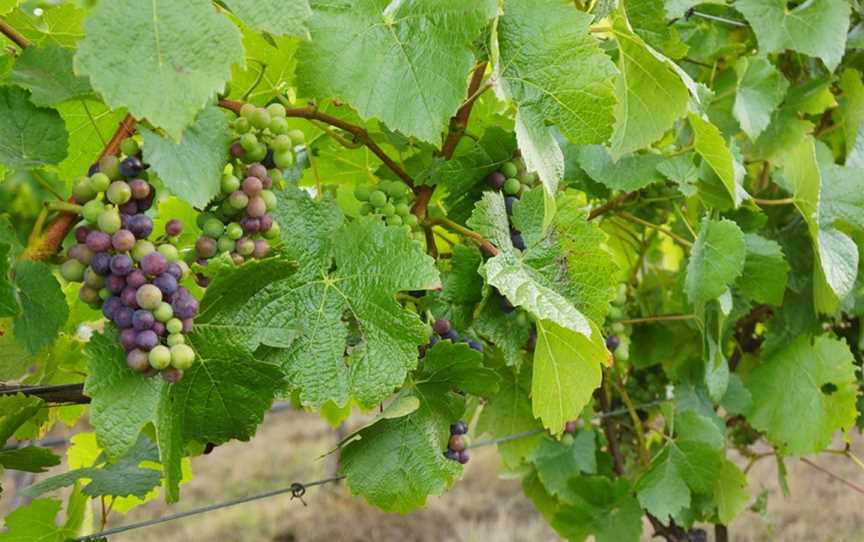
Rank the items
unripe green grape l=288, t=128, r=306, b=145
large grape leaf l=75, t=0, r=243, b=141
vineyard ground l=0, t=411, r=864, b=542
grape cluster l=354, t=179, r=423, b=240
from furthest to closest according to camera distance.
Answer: vineyard ground l=0, t=411, r=864, b=542, grape cluster l=354, t=179, r=423, b=240, unripe green grape l=288, t=128, r=306, b=145, large grape leaf l=75, t=0, r=243, b=141

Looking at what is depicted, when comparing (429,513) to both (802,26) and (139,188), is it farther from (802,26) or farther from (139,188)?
(139,188)

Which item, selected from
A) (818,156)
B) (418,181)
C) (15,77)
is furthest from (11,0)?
(818,156)

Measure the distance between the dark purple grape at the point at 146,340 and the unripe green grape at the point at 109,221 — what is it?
0.27 ft

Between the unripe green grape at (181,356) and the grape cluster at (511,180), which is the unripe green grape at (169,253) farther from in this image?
the grape cluster at (511,180)

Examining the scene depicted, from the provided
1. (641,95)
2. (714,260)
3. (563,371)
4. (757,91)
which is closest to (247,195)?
(563,371)

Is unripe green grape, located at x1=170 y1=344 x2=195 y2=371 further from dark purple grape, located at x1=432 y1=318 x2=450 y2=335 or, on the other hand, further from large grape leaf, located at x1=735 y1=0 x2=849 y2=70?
large grape leaf, located at x1=735 y1=0 x2=849 y2=70

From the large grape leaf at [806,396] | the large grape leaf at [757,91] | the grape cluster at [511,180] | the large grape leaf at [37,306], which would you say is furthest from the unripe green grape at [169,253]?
the large grape leaf at [806,396]

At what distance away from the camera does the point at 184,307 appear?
73cm

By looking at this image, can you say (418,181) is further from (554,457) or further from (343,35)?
(554,457)

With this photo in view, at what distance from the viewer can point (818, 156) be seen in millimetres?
1602

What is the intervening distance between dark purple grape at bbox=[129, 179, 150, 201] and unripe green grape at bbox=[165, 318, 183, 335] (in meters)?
0.10

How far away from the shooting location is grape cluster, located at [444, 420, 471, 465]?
42.4 inches

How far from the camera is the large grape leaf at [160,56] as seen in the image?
636mm

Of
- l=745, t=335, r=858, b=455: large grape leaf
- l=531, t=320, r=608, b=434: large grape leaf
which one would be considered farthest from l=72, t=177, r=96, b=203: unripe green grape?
l=745, t=335, r=858, b=455: large grape leaf
